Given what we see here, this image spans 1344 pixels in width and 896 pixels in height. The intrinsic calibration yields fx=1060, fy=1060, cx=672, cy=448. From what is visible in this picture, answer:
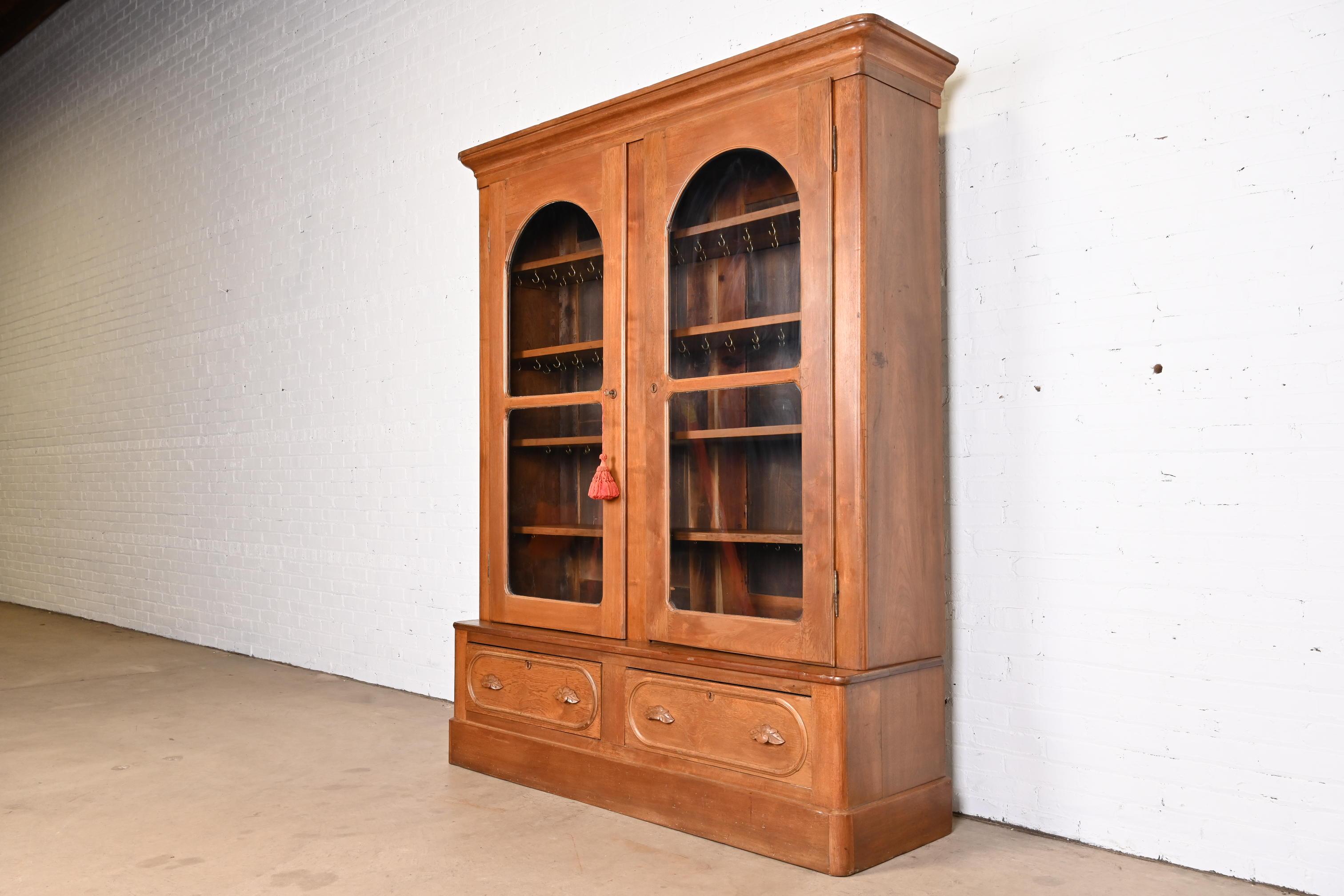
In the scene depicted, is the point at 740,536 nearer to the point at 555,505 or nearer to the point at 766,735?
the point at 766,735

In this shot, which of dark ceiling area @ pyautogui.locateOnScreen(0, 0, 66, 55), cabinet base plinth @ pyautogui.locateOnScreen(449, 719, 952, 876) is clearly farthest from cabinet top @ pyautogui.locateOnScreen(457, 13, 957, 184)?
dark ceiling area @ pyautogui.locateOnScreen(0, 0, 66, 55)

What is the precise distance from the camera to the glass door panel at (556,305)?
326 cm

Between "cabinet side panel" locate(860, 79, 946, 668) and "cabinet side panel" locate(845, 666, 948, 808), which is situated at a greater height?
"cabinet side panel" locate(860, 79, 946, 668)

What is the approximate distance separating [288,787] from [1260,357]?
9.71 ft

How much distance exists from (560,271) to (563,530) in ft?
2.71

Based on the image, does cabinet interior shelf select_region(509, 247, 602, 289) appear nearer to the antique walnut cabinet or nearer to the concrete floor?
the antique walnut cabinet

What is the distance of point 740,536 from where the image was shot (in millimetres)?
2830

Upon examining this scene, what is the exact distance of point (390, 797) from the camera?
124 inches

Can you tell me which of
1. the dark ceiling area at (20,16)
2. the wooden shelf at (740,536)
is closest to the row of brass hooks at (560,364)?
the wooden shelf at (740,536)

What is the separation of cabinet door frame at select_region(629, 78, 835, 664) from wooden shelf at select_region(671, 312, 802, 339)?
41mm

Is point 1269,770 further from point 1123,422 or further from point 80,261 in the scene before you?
point 80,261

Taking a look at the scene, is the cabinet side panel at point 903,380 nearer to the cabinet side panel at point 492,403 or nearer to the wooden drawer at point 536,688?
the wooden drawer at point 536,688

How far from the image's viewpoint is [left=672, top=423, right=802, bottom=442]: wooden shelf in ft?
8.96

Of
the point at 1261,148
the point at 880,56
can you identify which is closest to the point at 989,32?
the point at 880,56
